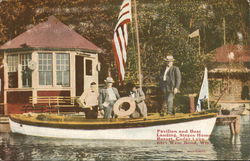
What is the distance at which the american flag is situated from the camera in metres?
11.8

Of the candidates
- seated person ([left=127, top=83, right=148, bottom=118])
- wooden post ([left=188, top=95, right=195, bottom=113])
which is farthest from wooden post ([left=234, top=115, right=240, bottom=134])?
seated person ([left=127, top=83, right=148, bottom=118])

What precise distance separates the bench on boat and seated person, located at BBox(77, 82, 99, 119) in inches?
27.2

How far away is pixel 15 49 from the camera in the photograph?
13.2 m

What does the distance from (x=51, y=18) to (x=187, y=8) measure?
440 cm

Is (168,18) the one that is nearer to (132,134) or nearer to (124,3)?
(124,3)

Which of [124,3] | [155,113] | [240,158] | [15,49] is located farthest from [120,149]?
[15,49]

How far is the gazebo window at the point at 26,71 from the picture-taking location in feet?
42.3

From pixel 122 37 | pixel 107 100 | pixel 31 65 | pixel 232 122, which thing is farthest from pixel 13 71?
pixel 232 122

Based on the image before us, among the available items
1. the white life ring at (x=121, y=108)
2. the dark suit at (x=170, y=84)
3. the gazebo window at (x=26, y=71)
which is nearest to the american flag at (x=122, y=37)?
the white life ring at (x=121, y=108)

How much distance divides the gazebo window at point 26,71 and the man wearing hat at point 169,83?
172 inches

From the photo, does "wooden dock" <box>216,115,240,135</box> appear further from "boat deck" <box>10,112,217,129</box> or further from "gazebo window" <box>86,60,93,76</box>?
"gazebo window" <box>86,60,93,76</box>

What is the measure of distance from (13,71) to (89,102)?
10.1 feet

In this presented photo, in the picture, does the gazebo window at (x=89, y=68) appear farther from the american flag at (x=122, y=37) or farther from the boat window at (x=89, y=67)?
the american flag at (x=122, y=37)

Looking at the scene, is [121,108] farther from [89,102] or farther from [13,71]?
[13,71]
